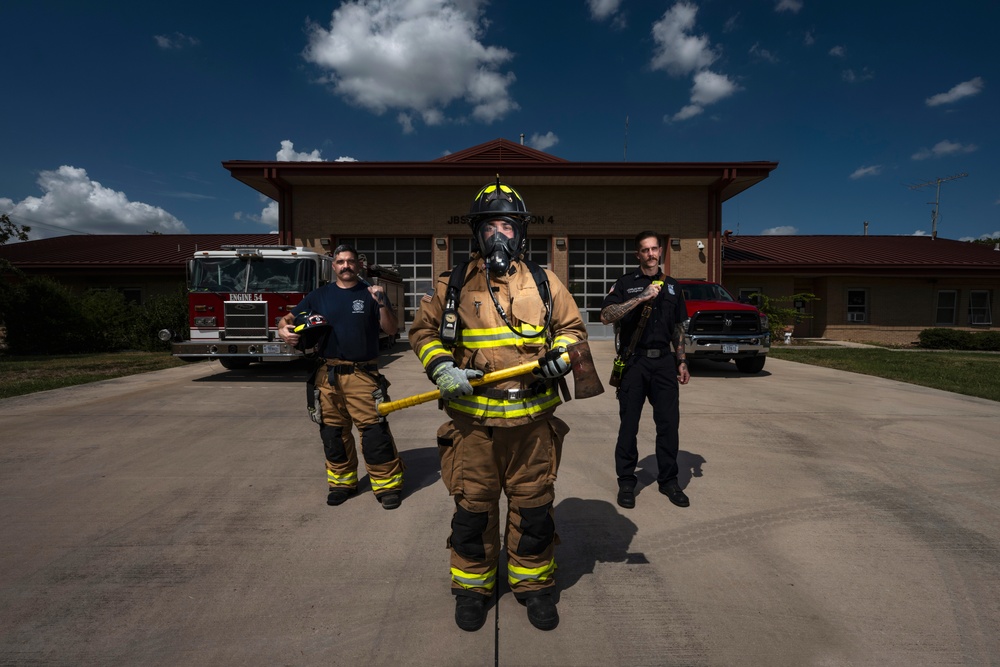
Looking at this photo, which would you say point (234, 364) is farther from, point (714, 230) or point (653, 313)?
point (714, 230)

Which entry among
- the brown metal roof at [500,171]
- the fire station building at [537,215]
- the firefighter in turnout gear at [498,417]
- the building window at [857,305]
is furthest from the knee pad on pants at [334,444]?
the building window at [857,305]

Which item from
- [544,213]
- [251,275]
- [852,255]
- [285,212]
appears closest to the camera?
[251,275]

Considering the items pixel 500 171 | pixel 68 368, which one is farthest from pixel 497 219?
pixel 500 171

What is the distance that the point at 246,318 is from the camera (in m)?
9.32

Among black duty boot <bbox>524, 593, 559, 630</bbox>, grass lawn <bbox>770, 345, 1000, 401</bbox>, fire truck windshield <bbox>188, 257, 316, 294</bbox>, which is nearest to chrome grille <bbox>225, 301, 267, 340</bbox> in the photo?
fire truck windshield <bbox>188, 257, 316, 294</bbox>

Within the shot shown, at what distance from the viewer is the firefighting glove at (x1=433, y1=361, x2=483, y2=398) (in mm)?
2172

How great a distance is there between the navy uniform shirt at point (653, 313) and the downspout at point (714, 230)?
14.7 metres

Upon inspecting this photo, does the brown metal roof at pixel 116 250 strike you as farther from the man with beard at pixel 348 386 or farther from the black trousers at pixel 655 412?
the black trousers at pixel 655 412

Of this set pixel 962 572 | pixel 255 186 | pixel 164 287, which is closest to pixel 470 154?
pixel 255 186

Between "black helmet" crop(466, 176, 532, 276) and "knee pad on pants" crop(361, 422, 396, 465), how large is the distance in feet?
5.95

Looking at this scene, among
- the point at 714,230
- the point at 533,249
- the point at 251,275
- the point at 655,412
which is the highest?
the point at 714,230

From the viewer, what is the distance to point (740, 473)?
4.30m

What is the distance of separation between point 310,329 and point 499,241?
6.43 feet

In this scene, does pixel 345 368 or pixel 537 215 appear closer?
pixel 345 368
